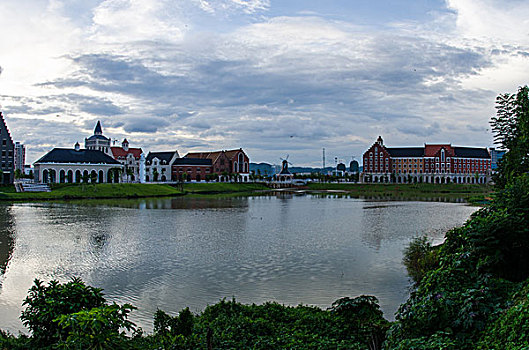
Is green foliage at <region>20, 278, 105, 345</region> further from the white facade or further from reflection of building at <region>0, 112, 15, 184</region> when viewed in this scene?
the white facade

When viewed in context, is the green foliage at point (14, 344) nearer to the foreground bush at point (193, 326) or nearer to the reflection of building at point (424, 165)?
the foreground bush at point (193, 326)

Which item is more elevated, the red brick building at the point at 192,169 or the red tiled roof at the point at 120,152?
the red tiled roof at the point at 120,152

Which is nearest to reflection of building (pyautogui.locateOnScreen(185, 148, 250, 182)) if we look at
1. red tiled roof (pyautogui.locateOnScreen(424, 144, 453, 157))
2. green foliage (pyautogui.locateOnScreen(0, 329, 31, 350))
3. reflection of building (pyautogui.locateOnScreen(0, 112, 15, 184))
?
reflection of building (pyautogui.locateOnScreen(0, 112, 15, 184))

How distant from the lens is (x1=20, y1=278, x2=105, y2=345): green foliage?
7.21 m

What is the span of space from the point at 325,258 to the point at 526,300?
1344 centimetres

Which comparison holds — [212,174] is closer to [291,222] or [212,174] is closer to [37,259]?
[291,222]

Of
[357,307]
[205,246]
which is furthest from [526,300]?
[205,246]

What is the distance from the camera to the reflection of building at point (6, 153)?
72.9 metres

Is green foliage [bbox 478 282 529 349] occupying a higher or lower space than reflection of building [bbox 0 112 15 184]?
lower

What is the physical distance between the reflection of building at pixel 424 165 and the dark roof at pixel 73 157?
6779 centimetres

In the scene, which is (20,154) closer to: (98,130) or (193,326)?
(98,130)

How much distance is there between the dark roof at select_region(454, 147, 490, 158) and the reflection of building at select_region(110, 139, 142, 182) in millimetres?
84629

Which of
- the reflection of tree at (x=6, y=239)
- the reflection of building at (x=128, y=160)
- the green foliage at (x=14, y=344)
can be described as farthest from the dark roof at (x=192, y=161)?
the green foliage at (x=14, y=344)

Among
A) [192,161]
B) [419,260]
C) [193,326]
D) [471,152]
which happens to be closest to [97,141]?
[192,161]
